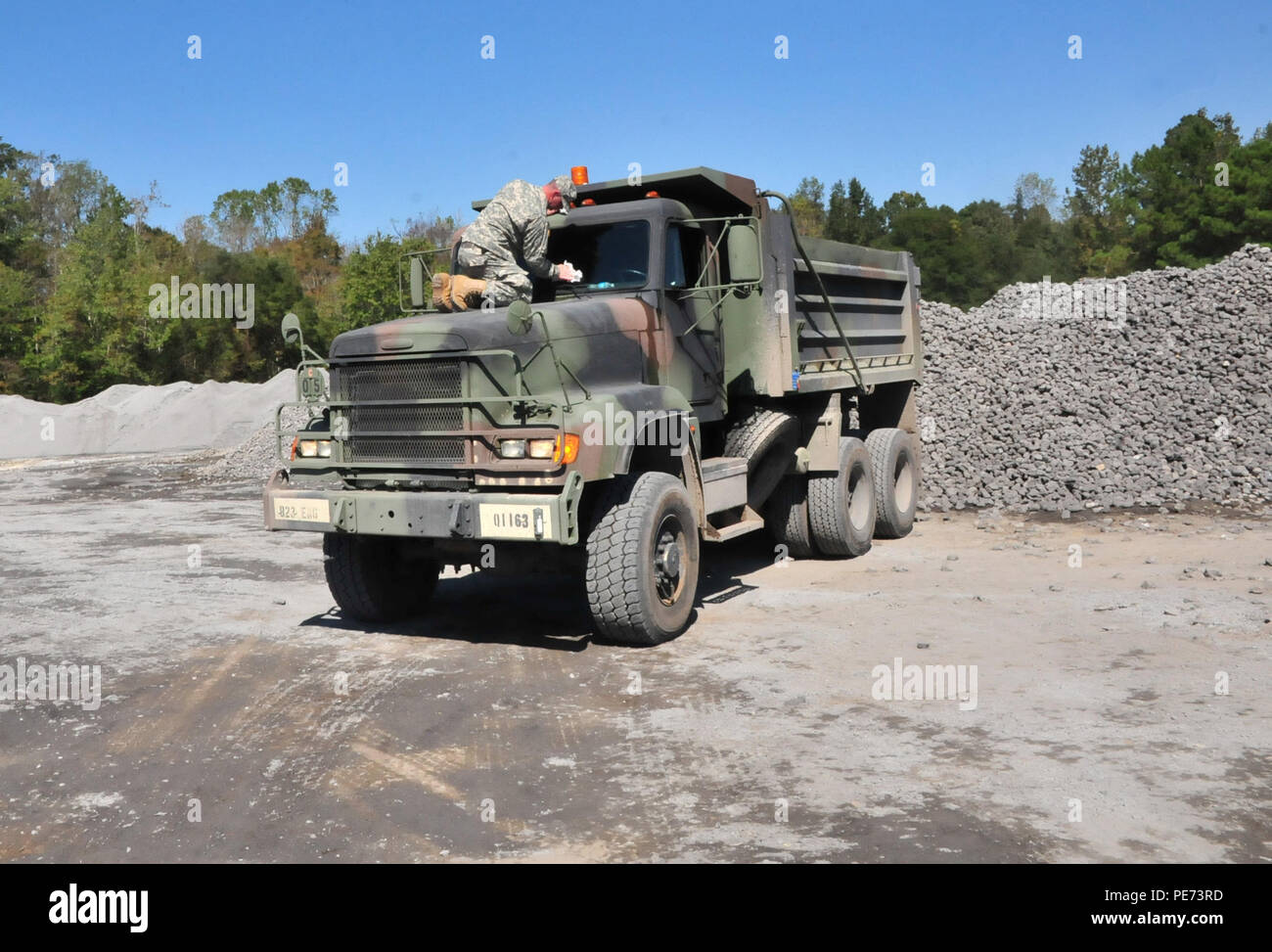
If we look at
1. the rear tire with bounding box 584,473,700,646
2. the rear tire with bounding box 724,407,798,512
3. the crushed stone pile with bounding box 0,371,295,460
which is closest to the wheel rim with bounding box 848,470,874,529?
the rear tire with bounding box 724,407,798,512

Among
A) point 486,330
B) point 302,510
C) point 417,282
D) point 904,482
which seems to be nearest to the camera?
point 486,330

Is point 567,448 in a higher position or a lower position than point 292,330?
lower

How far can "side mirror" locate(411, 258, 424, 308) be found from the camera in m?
9.19

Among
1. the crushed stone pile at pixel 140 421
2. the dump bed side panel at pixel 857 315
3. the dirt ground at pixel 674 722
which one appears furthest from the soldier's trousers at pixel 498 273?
the crushed stone pile at pixel 140 421

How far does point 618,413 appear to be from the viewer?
6.91 metres

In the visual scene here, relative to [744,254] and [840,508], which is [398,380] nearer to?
[744,254]

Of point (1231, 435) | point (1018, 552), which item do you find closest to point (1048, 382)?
point (1231, 435)

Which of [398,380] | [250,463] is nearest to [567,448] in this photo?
[398,380]

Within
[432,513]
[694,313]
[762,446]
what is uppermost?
[694,313]

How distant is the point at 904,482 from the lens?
12.0m

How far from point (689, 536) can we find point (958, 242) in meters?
60.6

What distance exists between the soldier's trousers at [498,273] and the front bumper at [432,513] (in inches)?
58.7

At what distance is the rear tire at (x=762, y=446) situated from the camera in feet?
29.5

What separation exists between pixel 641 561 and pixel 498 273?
224 cm
